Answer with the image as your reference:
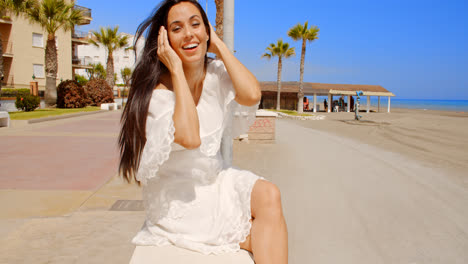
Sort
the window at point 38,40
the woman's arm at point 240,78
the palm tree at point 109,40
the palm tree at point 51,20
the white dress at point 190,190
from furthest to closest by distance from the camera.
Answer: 1. the palm tree at point 109,40
2. the window at point 38,40
3. the palm tree at point 51,20
4. the woman's arm at point 240,78
5. the white dress at point 190,190

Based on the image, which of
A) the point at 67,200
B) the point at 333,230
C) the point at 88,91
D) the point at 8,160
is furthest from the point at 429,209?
the point at 88,91

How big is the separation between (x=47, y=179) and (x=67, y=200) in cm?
136

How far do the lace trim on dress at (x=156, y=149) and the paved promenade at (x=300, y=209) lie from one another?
144 cm

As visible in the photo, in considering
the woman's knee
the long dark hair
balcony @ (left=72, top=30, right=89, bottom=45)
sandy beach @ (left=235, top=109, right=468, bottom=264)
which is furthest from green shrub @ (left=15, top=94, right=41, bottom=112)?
the woman's knee

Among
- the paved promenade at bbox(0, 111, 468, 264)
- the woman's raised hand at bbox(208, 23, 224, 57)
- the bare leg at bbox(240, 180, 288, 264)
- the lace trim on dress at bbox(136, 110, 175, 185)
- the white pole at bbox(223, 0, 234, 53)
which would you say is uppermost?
the white pole at bbox(223, 0, 234, 53)

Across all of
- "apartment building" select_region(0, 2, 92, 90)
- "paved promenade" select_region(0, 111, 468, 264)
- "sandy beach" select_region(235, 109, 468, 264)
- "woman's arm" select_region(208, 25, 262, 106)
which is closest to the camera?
"woman's arm" select_region(208, 25, 262, 106)

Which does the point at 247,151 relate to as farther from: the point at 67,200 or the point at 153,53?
the point at 153,53

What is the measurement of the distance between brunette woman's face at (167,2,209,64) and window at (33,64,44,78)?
3554cm

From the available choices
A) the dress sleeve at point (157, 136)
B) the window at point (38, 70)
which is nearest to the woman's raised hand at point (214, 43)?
the dress sleeve at point (157, 136)

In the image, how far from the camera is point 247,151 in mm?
8805

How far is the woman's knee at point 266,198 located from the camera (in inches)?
68.0

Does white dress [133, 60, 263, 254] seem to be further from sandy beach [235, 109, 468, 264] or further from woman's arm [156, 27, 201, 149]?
sandy beach [235, 109, 468, 264]

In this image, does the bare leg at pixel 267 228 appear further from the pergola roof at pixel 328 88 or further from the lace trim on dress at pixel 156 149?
the pergola roof at pixel 328 88

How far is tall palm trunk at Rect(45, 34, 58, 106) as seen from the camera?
24.9 metres
